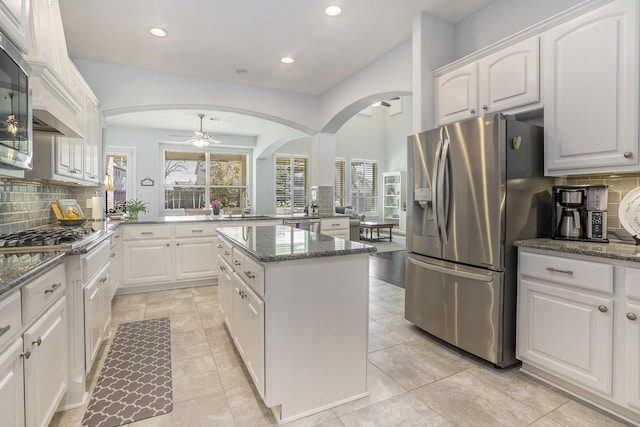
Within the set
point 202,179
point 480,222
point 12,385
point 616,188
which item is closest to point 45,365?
point 12,385

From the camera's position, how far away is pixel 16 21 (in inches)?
60.3

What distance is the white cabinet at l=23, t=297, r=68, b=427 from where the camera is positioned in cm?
133

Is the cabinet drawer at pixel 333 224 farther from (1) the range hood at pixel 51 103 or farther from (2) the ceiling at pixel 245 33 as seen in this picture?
(1) the range hood at pixel 51 103

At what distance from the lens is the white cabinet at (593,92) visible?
1861 millimetres

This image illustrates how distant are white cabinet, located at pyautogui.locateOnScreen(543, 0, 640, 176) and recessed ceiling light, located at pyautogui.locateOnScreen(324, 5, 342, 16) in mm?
1596

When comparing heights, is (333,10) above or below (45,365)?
above

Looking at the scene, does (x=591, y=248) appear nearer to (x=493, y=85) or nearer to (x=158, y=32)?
(x=493, y=85)

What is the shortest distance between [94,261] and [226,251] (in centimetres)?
87

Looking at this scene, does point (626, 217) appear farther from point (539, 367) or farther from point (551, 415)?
point (551, 415)

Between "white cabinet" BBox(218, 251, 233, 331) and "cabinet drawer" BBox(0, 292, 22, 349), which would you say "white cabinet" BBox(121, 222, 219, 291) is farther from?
"cabinet drawer" BBox(0, 292, 22, 349)

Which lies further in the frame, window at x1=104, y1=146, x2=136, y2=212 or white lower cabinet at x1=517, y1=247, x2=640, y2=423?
window at x1=104, y1=146, x2=136, y2=212

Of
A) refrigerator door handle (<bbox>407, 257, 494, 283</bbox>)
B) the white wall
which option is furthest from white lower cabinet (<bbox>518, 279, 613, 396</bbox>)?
the white wall


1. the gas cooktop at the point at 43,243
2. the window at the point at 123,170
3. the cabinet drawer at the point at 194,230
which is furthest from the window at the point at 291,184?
the gas cooktop at the point at 43,243

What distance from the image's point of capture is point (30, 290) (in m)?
1.34
